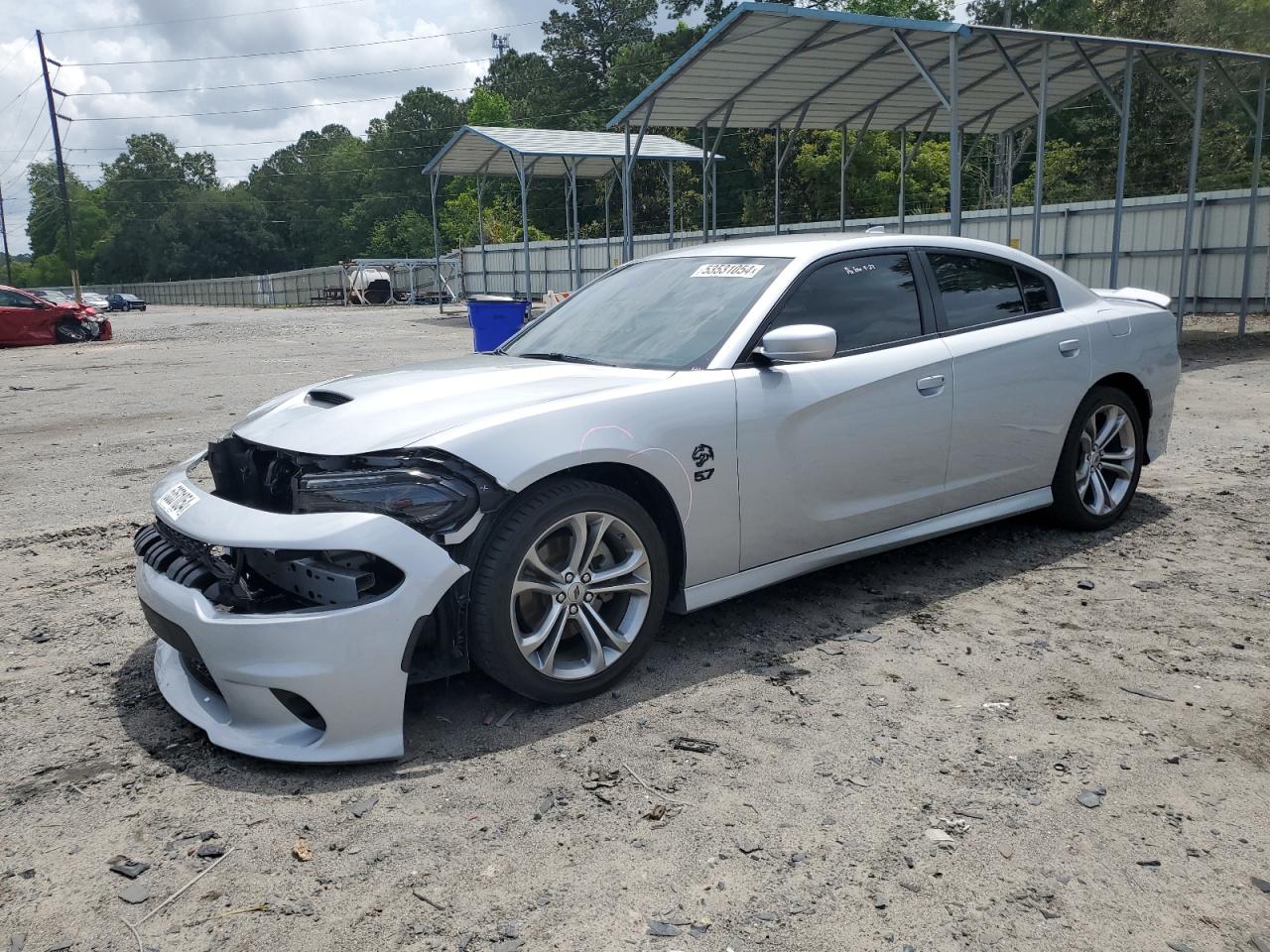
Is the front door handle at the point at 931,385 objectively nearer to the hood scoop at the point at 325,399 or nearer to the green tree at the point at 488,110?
the hood scoop at the point at 325,399

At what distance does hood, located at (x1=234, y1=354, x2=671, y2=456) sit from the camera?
3352 millimetres

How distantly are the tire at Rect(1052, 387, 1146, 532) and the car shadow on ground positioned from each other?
15 centimetres

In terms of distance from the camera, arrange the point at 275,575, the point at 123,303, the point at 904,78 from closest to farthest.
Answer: the point at 275,575
the point at 904,78
the point at 123,303

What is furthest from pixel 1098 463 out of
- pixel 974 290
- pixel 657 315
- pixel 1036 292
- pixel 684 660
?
pixel 684 660

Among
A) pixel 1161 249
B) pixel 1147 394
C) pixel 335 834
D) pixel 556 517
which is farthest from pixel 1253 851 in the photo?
pixel 1161 249

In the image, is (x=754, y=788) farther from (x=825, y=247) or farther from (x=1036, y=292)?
(x=1036, y=292)

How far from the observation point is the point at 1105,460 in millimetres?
5512

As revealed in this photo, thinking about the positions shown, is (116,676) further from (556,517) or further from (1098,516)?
(1098,516)

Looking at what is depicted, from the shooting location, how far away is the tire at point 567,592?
129 inches

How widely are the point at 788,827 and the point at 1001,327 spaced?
3.01 meters

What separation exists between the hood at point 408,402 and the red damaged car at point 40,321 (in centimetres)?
2368

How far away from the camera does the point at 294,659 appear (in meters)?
3.01


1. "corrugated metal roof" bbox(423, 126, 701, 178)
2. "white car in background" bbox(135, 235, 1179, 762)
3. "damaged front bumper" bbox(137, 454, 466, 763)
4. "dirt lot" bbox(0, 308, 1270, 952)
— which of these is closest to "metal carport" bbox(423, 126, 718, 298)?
"corrugated metal roof" bbox(423, 126, 701, 178)

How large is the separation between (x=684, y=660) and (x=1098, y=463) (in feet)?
9.41
